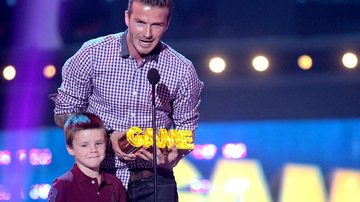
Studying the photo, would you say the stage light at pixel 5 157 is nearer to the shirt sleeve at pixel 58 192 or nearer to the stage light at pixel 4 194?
the stage light at pixel 4 194

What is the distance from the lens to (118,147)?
2.69 metres

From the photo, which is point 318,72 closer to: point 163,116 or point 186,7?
point 186,7

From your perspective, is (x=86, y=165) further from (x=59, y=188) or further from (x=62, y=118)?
(x=62, y=118)

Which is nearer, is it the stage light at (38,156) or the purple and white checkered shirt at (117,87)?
the purple and white checkered shirt at (117,87)

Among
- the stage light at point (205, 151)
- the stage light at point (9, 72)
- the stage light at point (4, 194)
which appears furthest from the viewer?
the stage light at point (205, 151)

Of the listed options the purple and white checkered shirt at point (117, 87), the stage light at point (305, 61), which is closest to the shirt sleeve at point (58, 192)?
the purple and white checkered shirt at point (117, 87)

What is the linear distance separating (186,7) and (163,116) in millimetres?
2376

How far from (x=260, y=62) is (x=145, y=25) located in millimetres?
2515

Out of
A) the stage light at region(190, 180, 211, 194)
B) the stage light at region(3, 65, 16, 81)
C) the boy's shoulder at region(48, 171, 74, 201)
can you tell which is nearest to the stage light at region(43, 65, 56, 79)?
the stage light at region(3, 65, 16, 81)

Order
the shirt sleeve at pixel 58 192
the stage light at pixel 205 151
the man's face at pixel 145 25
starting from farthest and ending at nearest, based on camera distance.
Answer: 1. the stage light at pixel 205 151
2. the man's face at pixel 145 25
3. the shirt sleeve at pixel 58 192

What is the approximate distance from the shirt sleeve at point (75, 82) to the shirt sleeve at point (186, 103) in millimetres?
305

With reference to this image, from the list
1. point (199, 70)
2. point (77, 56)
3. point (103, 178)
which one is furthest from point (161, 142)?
point (199, 70)

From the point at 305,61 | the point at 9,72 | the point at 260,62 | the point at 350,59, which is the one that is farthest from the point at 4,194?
the point at 350,59

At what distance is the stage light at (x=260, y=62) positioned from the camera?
5203mm
